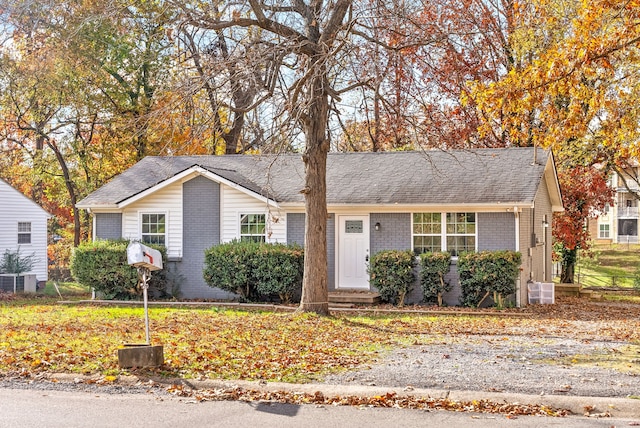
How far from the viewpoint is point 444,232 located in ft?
67.3

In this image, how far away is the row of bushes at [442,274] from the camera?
757 inches

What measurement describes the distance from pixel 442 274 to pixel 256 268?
5.11 metres

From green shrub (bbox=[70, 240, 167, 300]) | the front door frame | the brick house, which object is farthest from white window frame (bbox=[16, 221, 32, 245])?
the front door frame

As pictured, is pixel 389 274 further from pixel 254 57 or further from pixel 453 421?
pixel 453 421

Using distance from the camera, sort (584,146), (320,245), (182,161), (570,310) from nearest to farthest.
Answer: (320,245) → (570,310) → (182,161) → (584,146)

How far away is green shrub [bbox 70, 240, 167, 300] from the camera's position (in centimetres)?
2153

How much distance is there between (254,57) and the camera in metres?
14.8

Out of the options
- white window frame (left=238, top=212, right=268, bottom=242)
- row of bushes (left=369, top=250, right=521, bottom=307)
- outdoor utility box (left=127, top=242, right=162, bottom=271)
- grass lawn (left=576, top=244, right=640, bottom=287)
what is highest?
white window frame (left=238, top=212, right=268, bottom=242)

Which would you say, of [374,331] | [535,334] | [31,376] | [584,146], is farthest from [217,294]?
[584,146]

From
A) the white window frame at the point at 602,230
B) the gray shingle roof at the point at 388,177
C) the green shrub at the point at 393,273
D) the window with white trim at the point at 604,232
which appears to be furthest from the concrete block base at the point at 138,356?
the window with white trim at the point at 604,232

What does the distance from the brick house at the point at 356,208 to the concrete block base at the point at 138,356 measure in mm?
10467

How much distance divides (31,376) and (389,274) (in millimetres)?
12183

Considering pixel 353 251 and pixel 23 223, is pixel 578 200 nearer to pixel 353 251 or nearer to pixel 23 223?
pixel 353 251

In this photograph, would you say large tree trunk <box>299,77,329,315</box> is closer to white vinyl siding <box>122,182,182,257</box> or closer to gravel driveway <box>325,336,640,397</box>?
gravel driveway <box>325,336,640,397</box>
